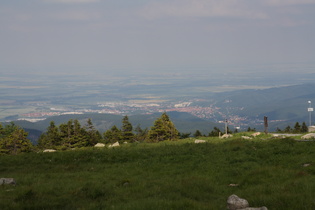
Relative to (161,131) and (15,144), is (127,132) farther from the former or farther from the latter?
(15,144)

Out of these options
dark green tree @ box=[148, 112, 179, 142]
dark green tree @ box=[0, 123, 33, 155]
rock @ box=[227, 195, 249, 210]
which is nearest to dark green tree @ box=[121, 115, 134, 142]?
dark green tree @ box=[148, 112, 179, 142]

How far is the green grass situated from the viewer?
9859 millimetres

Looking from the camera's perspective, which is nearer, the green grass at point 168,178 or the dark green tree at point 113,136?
the green grass at point 168,178

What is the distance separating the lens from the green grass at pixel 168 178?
9859 millimetres

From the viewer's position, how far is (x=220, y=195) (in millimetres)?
11453

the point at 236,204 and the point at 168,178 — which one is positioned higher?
the point at 236,204

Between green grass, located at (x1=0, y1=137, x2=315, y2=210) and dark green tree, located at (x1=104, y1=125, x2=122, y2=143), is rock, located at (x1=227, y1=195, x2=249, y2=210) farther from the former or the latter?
dark green tree, located at (x1=104, y1=125, x2=122, y2=143)

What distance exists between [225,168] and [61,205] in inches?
340

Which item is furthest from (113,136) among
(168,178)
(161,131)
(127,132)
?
(168,178)

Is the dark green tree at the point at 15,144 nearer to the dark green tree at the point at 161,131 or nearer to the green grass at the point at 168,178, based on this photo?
the dark green tree at the point at 161,131

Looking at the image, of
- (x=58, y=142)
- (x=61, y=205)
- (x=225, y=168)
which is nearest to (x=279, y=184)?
(x=225, y=168)

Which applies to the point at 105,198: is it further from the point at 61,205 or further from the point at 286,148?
the point at 286,148

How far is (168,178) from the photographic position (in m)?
14.4

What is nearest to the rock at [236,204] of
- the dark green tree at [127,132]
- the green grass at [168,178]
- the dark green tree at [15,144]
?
the green grass at [168,178]
